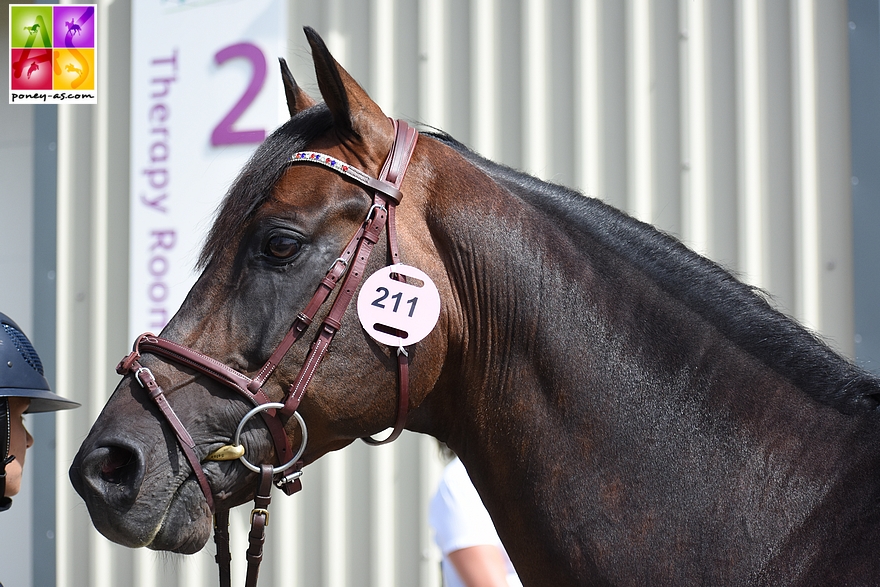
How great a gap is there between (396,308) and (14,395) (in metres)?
1.59

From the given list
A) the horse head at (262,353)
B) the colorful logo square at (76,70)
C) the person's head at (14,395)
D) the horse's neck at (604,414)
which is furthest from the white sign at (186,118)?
the horse's neck at (604,414)

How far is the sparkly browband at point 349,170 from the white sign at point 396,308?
158mm

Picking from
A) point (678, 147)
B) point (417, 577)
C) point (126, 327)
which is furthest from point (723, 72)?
point (126, 327)

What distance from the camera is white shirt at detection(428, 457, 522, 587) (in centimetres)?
228

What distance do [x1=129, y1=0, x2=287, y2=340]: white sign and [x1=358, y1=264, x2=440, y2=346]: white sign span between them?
2.62m

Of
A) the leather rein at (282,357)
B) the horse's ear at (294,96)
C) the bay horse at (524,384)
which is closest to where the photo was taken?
the bay horse at (524,384)

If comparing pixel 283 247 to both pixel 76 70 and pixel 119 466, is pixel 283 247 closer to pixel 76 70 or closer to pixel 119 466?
pixel 119 466

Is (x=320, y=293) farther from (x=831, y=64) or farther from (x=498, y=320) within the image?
(x=831, y=64)

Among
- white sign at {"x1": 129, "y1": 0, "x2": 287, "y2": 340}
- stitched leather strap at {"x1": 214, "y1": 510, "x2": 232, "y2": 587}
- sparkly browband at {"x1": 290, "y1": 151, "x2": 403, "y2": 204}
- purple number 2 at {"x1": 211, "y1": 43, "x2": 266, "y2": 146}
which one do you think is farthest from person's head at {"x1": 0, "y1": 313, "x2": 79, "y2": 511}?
purple number 2 at {"x1": 211, "y1": 43, "x2": 266, "y2": 146}

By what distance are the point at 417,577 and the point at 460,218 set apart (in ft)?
8.47

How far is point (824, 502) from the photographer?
1244 mm

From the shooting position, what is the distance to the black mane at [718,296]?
1323mm

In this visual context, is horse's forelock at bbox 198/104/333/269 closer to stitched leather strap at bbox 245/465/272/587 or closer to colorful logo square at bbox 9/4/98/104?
stitched leather strap at bbox 245/465/272/587

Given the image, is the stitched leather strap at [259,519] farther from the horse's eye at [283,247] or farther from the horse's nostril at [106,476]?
the horse's eye at [283,247]
